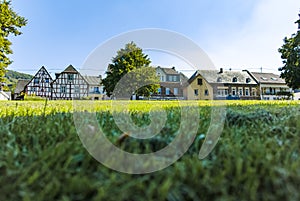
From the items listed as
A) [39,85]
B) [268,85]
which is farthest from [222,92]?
[39,85]

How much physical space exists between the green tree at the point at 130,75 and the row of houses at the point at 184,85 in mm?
4838

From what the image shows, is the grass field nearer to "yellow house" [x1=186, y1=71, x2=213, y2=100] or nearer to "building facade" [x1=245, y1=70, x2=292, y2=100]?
"yellow house" [x1=186, y1=71, x2=213, y2=100]

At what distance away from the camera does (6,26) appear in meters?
22.7

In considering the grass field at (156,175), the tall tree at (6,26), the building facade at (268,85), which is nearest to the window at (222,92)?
the building facade at (268,85)

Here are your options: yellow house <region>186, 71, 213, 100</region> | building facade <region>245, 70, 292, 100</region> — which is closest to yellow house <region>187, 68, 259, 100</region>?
building facade <region>245, 70, 292, 100</region>

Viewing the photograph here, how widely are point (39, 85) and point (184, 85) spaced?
76.4 ft

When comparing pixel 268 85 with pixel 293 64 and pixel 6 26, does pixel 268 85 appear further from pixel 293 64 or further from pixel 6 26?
pixel 6 26

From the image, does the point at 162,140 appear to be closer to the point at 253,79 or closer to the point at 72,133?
the point at 72,133

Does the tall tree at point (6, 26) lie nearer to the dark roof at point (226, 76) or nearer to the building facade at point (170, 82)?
the building facade at point (170, 82)

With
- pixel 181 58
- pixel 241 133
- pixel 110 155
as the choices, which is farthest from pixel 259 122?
pixel 181 58

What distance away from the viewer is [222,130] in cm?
160

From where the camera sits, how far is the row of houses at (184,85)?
1374 inches

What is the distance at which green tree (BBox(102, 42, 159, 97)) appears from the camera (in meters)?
27.2

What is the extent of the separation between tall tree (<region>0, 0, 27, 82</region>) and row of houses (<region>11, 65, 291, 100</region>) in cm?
1154
